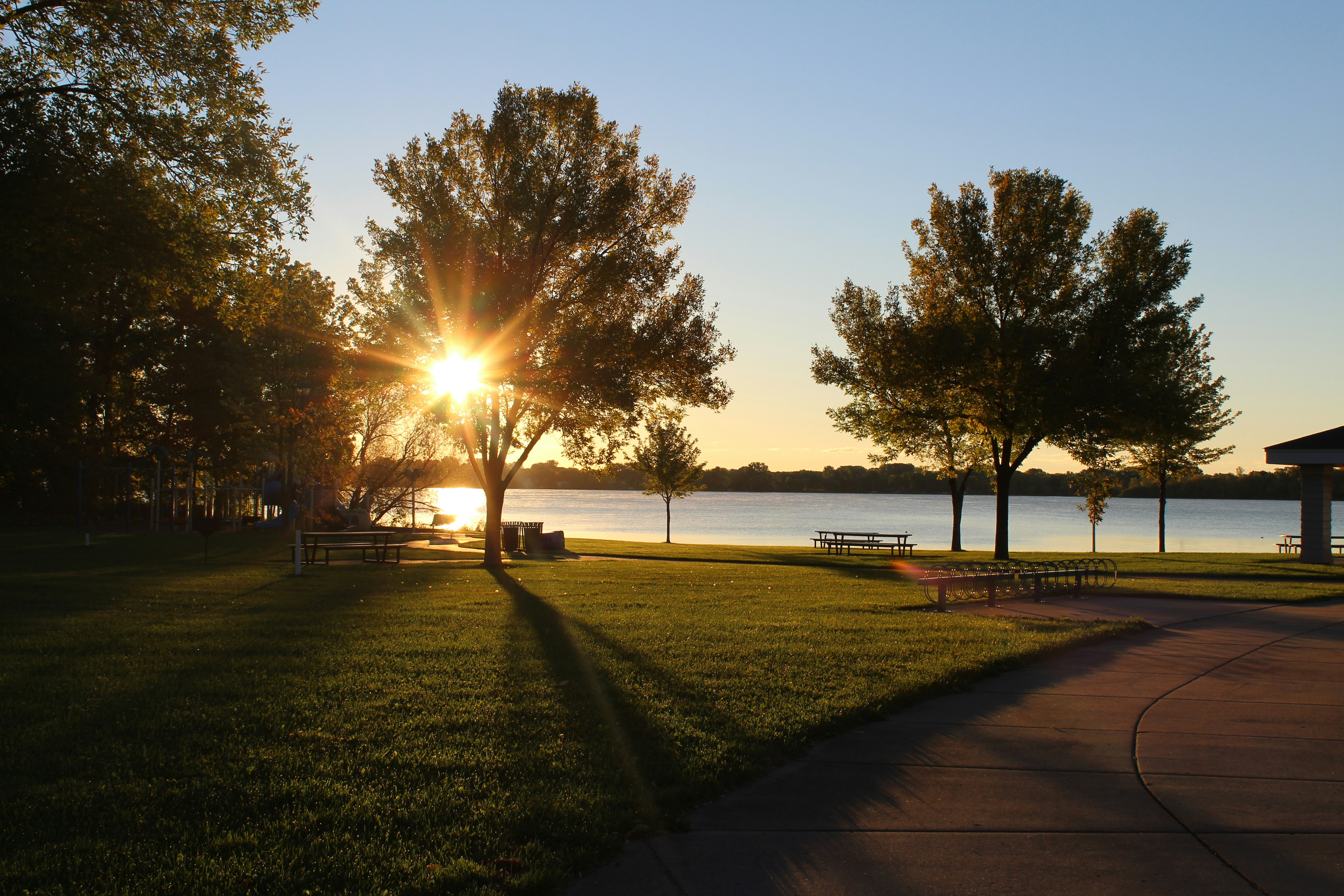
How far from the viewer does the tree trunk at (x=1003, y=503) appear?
26.7 meters

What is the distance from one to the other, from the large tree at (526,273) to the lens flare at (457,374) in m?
0.03

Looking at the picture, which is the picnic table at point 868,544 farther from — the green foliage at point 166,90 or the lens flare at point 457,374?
the green foliage at point 166,90

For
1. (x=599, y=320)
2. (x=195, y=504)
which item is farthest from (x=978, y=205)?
(x=195, y=504)

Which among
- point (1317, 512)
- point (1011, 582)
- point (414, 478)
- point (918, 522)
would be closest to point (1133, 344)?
point (1317, 512)

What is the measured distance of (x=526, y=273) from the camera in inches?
751

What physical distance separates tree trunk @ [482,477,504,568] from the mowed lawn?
719cm

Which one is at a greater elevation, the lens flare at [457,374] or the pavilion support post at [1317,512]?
the lens flare at [457,374]

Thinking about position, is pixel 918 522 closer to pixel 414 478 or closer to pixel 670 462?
pixel 670 462

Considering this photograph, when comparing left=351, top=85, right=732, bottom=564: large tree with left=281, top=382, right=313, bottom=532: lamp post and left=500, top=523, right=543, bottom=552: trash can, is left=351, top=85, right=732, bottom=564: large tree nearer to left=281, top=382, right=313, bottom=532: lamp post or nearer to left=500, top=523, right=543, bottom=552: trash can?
left=281, top=382, right=313, bottom=532: lamp post

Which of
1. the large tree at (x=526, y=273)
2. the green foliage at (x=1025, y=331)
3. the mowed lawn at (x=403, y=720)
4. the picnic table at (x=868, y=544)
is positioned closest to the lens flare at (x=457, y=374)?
the large tree at (x=526, y=273)

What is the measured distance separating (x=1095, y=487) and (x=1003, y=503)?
13866 millimetres

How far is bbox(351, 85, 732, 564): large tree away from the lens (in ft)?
61.6

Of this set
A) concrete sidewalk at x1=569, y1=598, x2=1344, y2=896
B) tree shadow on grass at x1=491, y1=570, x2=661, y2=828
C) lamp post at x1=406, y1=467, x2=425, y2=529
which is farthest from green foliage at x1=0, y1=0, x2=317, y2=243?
lamp post at x1=406, y1=467, x2=425, y2=529

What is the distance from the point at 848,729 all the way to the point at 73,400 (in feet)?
138
